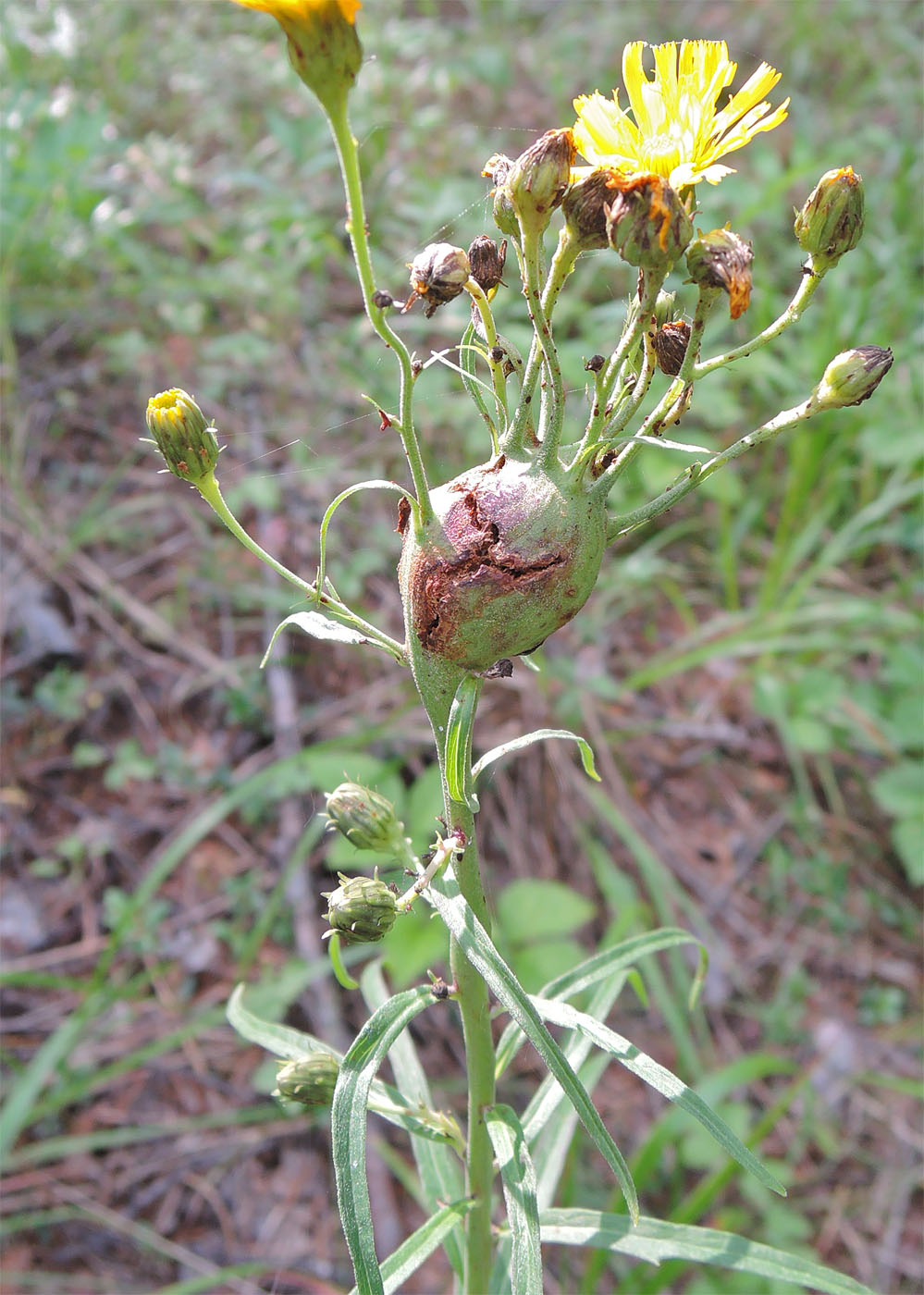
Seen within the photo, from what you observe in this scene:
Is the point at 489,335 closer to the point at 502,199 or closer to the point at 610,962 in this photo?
the point at 502,199

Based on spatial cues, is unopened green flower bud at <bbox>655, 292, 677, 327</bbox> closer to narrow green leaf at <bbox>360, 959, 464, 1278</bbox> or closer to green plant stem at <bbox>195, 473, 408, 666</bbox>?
green plant stem at <bbox>195, 473, 408, 666</bbox>

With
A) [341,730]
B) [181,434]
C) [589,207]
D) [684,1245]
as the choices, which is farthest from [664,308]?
[341,730]


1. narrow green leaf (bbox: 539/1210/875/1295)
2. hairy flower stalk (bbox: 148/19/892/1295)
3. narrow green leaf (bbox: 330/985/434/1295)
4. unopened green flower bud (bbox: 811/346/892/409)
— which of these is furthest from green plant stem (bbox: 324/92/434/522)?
narrow green leaf (bbox: 539/1210/875/1295)

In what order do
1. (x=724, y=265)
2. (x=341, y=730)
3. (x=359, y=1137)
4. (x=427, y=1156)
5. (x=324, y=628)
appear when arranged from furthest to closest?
(x=341, y=730), (x=427, y=1156), (x=324, y=628), (x=359, y=1137), (x=724, y=265)

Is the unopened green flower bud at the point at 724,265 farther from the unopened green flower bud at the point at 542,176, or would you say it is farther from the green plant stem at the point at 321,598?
the green plant stem at the point at 321,598

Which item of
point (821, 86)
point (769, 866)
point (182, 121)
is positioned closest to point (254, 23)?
point (182, 121)

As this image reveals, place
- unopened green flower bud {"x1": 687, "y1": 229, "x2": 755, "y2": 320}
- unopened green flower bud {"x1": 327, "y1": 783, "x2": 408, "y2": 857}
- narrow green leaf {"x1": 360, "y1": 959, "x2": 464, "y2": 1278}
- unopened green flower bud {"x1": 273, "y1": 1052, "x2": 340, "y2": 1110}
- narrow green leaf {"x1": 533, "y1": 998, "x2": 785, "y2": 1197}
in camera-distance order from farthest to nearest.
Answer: narrow green leaf {"x1": 360, "y1": 959, "x2": 464, "y2": 1278} → unopened green flower bud {"x1": 273, "y1": 1052, "x2": 340, "y2": 1110} → unopened green flower bud {"x1": 327, "y1": 783, "x2": 408, "y2": 857} → narrow green leaf {"x1": 533, "y1": 998, "x2": 785, "y2": 1197} → unopened green flower bud {"x1": 687, "y1": 229, "x2": 755, "y2": 320}

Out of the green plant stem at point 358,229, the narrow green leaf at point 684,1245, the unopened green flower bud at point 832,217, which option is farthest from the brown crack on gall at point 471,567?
the narrow green leaf at point 684,1245
